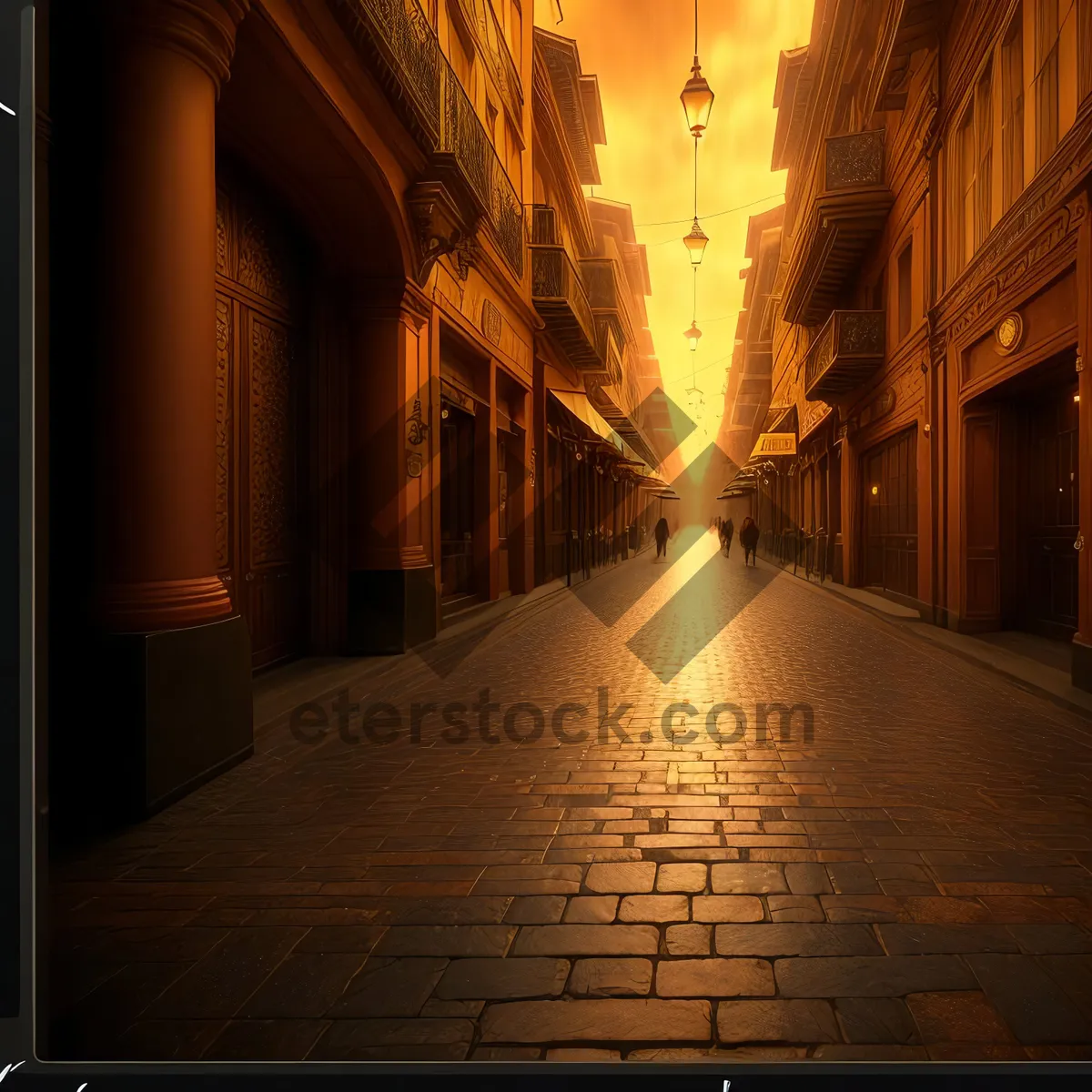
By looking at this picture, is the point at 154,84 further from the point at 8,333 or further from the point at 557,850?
the point at 557,850

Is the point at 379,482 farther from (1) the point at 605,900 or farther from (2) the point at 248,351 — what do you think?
(1) the point at 605,900

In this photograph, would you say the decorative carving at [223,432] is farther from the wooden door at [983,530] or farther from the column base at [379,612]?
the wooden door at [983,530]

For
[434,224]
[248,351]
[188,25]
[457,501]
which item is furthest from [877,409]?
[188,25]

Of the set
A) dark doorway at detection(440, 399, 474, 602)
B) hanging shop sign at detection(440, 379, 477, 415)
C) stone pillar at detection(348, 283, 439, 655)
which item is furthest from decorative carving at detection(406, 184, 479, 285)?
dark doorway at detection(440, 399, 474, 602)

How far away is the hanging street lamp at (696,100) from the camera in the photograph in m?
10.1

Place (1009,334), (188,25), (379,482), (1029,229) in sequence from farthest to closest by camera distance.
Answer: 1. (1009,334)
2. (379,482)
3. (1029,229)
4. (188,25)

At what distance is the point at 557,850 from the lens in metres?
3.80

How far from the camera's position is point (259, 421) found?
794 centimetres

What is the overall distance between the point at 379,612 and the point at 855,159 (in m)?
12.9

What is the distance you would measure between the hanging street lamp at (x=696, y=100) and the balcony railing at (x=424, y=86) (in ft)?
8.90

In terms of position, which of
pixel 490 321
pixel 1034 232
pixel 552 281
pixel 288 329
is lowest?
pixel 288 329

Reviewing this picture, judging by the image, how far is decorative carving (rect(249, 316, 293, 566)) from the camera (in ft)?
25.7

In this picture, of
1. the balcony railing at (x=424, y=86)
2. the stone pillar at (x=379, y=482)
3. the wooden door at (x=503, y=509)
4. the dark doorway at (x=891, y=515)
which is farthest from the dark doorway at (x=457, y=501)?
the dark doorway at (x=891, y=515)

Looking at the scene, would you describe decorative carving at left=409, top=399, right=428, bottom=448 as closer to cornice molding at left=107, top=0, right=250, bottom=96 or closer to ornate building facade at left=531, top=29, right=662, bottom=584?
cornice molding at left=107, top=0, right=250, bottom=96
